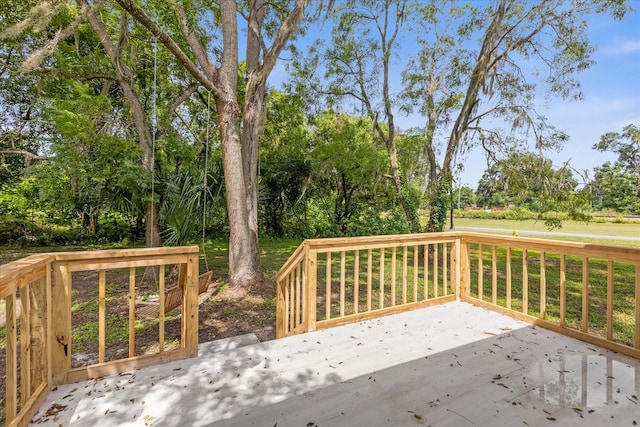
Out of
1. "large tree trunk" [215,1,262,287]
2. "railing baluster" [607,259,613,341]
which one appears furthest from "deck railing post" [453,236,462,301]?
"large tree trunk" [215,1,262,287]

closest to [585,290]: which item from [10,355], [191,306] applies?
[191,306]

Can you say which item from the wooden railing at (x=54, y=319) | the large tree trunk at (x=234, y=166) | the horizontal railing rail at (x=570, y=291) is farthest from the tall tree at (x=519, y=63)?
the wooden railing at (x=54, y=319)

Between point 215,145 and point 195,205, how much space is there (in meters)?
3.88

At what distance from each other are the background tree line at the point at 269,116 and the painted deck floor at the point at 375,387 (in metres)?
3.00

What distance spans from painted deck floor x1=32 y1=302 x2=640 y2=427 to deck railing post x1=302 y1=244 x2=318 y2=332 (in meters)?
0.17

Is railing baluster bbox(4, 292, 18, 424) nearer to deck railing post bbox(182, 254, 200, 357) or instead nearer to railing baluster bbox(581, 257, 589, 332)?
deck railing post bbox(182, 254, 200, 357)

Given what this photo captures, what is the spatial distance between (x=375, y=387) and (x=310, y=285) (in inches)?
41.3

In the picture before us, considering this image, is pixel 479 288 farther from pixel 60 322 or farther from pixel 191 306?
pixel 60 322

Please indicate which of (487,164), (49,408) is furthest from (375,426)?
(487,164)

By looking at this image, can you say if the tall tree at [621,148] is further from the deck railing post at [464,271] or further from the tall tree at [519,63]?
the deck railing post at [464,271]

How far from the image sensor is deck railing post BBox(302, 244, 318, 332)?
270cm

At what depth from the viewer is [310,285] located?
8.95ft

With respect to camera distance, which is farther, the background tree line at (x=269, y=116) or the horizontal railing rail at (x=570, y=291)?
the background tree line at (x=269, y=116)

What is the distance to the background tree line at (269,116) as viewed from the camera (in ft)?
15.8
